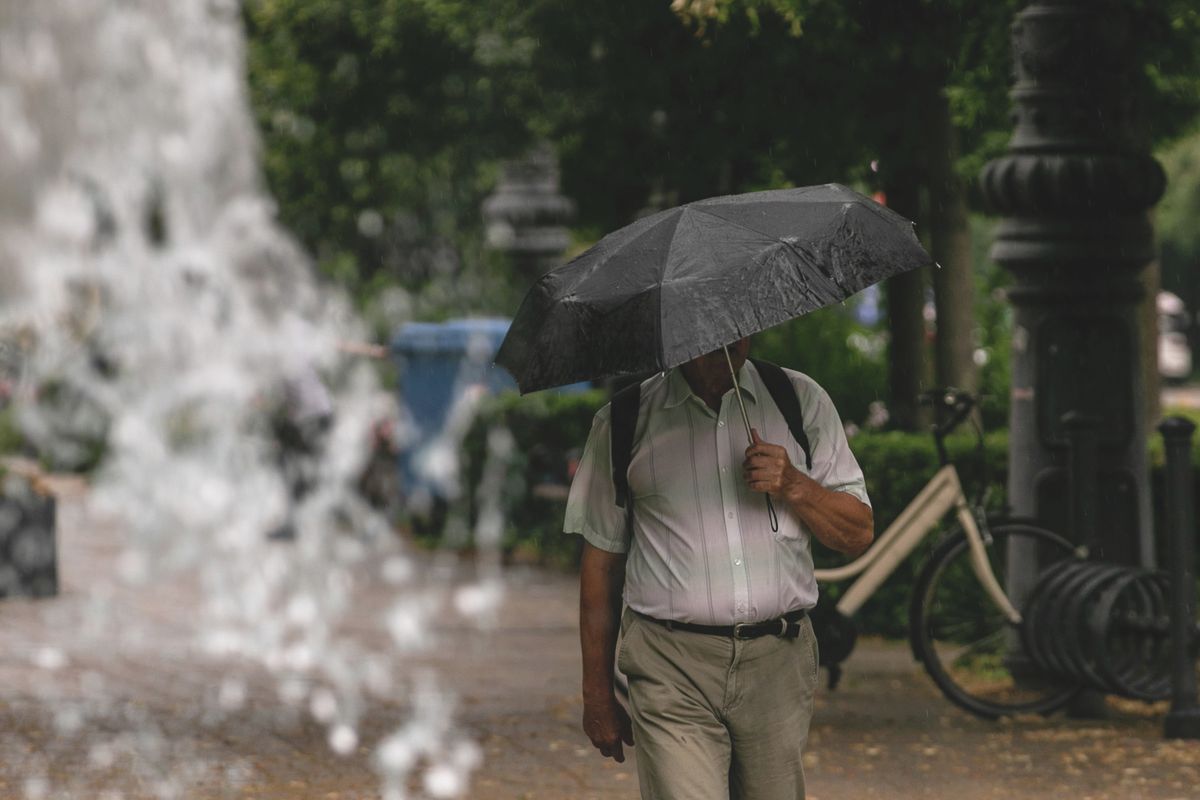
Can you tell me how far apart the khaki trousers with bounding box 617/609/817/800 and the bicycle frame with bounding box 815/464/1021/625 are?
405 centimetres

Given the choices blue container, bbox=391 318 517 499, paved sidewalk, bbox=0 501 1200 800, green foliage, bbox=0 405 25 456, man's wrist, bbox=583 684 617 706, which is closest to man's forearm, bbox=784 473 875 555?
man's wrist, bbox=583 684 617 706

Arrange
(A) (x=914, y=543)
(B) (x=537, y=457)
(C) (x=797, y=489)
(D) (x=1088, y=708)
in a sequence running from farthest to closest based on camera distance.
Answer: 1. (B) (x=537, y=457)
2. (A) (x=914, y=543)
3. (D) (x=1088, y=708)
4. (C) (x=797, y=489)

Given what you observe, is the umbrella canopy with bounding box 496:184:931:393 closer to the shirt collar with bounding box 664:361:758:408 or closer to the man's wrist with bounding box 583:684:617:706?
the shirt collar with bounding box 664:361:758:408

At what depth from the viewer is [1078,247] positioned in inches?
345

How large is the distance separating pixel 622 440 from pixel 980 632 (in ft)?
17.4

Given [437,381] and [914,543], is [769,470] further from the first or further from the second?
[437,381]

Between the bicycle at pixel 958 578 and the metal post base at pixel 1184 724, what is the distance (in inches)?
19.9

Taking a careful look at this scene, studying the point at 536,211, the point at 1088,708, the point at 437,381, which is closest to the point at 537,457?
the point at 437,381

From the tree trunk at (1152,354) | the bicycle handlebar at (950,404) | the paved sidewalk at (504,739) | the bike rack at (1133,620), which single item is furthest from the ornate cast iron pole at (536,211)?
the bike rack at (1133,620)

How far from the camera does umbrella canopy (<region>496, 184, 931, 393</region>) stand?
420 cm

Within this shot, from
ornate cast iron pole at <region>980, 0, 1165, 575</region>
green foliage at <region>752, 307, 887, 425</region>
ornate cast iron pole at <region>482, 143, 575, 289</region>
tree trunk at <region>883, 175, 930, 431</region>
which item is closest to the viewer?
ornate cast iron pole at <region>980, 0, 1165, 575</region>

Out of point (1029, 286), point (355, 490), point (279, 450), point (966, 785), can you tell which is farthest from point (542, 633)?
point (355, 490)

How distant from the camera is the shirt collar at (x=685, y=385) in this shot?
450 centimetres

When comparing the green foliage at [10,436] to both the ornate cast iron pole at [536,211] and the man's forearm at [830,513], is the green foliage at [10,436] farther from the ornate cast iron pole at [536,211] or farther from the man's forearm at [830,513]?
→ the man's forearm at [830,513]
